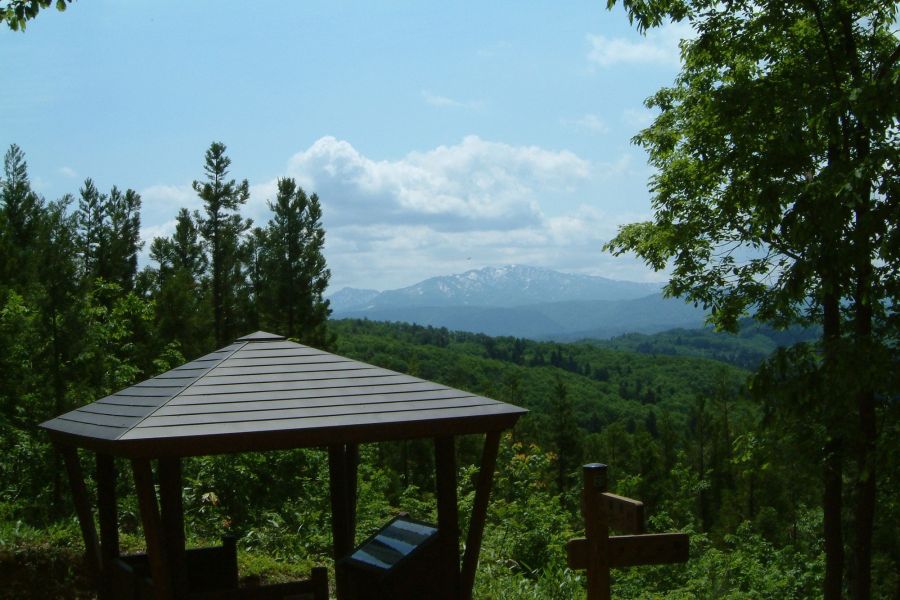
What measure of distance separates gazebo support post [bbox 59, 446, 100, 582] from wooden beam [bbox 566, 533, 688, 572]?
12.7ft

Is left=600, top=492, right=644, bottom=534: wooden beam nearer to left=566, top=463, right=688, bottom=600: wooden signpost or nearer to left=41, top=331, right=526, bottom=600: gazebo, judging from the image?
left=566, top=463, right=688, bottom=600: wooden signpost

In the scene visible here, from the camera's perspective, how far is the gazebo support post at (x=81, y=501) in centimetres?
600

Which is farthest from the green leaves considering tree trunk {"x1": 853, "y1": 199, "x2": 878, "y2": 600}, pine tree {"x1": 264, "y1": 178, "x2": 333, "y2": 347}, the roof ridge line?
pine tree {"x1": 264, "y1": 178, "x2": 333, "y2": 347}

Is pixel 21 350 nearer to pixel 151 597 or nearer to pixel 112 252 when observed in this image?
pixel 151 597

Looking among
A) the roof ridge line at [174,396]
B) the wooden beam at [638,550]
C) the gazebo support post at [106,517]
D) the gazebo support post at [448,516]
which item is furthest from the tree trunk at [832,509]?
the gazebo support post at [106,517]

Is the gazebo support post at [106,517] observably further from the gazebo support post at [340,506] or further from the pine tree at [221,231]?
the pine tree at [221,231]

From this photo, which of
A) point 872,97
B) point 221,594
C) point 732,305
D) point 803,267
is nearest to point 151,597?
point 221,594

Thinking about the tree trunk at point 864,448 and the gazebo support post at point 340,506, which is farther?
the tree trunk at point 864,448

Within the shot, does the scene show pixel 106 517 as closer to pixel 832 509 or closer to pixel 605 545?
pixel 605 545

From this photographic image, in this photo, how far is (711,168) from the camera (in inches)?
348

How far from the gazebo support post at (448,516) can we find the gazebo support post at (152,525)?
6.44 ft

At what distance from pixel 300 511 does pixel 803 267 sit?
9.55 metres

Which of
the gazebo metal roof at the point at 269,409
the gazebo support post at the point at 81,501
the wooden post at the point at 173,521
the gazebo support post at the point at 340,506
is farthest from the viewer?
the gazebo support post at the point at 340,506

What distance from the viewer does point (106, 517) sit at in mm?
6184
